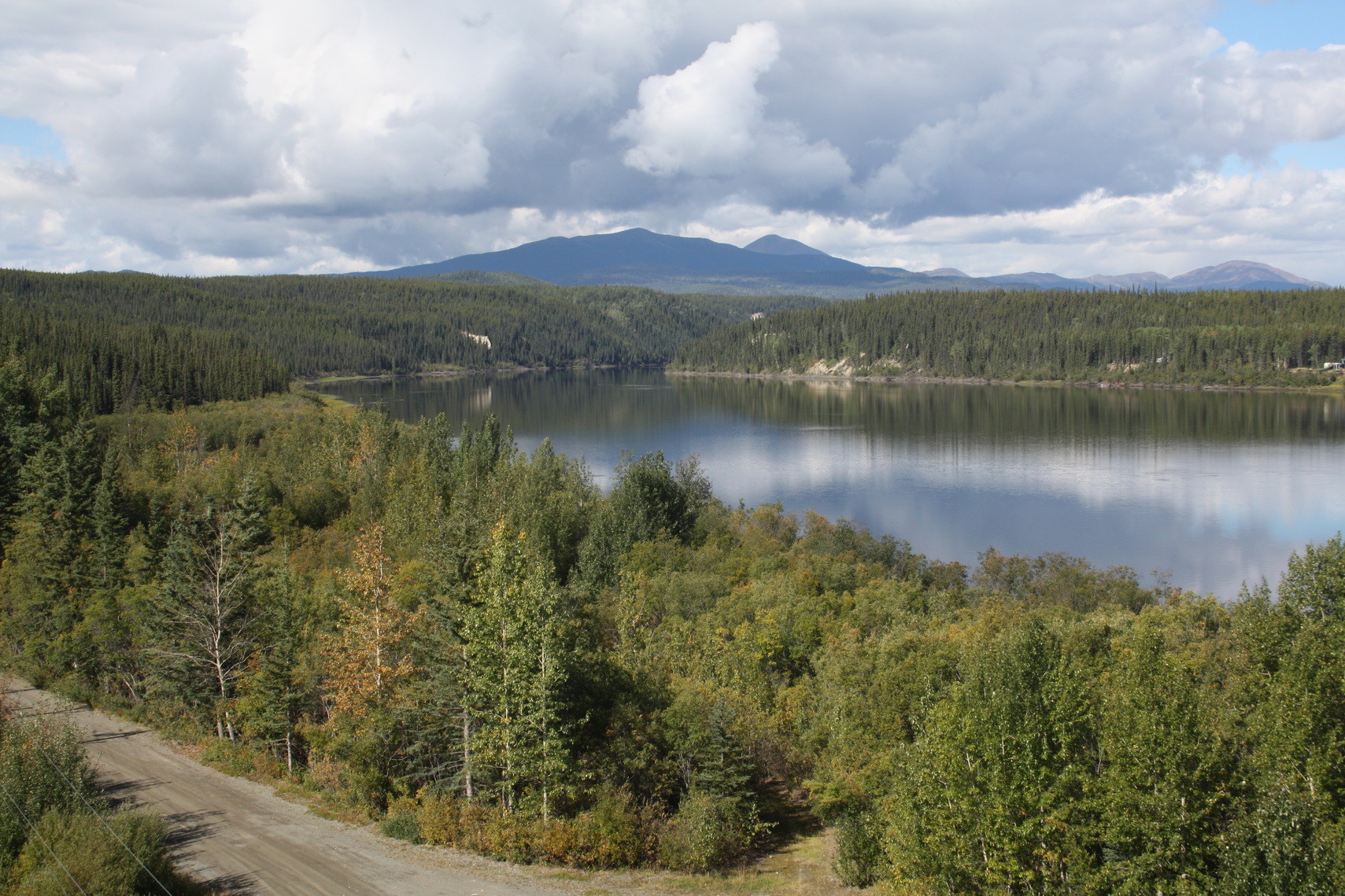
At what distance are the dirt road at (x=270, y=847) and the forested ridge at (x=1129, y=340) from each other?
6153 inches

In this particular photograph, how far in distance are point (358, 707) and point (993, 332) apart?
181 m

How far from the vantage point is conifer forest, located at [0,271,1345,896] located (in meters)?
17.2

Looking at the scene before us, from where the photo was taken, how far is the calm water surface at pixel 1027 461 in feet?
177

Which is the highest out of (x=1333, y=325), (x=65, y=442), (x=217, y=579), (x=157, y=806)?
(x=1333, y=325)

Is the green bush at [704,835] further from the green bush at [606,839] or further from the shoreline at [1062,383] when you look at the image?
the shoreline at [1062,383]

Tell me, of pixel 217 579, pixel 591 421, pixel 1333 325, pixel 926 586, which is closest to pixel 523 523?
pixel 217 579

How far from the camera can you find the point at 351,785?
2486 cm

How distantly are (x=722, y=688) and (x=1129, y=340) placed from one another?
16482 centimetres

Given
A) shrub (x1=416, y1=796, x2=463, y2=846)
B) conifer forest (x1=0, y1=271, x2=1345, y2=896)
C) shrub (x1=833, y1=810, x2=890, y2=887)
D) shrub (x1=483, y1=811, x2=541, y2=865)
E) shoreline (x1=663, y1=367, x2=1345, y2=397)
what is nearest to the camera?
conifer forest (x1=0, y1=271, x2=1345, y2=896)

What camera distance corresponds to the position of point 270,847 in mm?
22266

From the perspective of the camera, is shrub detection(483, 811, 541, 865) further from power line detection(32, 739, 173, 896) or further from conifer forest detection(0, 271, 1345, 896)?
power line detection(32, 739, 173, 896)

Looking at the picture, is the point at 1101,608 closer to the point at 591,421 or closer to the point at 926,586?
the point at 926,586

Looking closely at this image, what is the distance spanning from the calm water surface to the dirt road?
3674 cm

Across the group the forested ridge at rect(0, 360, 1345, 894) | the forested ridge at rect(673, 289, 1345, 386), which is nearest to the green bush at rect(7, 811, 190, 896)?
the forested ridge at rect(0, 360, 1345, 894)
